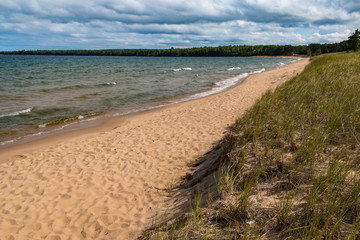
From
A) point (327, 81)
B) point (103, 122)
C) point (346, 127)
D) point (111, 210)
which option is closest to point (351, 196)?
point (346, 127)

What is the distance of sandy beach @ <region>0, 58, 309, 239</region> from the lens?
3799 mm

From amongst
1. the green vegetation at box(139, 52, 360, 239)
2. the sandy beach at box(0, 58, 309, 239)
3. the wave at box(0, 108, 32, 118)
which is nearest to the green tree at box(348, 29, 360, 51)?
the sandy beach at box(0, 58, 309, 239)

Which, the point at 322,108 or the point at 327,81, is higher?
the point at 327,81

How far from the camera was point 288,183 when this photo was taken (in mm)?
2975

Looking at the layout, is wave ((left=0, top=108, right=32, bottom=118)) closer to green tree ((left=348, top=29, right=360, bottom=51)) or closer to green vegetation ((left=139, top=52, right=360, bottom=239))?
green vegetation ((left=139, top=52, right=360, bottom=239))

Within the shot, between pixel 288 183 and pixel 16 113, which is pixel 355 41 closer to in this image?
pixel 288 183

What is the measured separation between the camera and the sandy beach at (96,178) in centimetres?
380

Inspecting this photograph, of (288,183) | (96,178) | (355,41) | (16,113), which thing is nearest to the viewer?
(288,183)

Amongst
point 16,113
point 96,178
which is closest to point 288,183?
point 96,178

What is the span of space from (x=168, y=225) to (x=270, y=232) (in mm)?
1379

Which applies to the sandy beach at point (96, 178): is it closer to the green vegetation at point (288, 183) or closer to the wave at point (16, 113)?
the green vegetation at point (288, 183)

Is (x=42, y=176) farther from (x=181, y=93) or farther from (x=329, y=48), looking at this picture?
(x=329, y=48)

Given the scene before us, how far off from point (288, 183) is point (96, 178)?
4393mm

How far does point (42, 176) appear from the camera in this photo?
18.2ft
